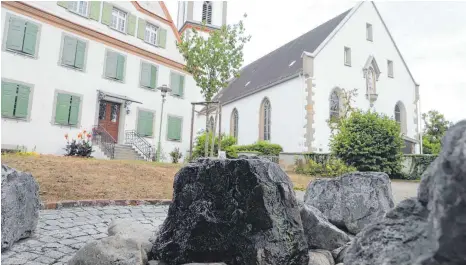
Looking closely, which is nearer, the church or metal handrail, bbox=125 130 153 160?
metal handrail, bbox=125 130 153 160

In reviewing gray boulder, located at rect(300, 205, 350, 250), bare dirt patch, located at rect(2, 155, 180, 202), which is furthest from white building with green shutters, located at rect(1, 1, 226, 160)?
gray boulder, located at rect(300, 205, 350, 250)

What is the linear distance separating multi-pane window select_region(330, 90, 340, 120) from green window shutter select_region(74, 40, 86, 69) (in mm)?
15950

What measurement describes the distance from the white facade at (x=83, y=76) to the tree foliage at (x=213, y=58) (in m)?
4.18

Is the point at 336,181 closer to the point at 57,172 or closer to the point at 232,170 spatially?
the point at 232,170

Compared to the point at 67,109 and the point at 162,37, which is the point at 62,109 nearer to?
the point at 67,109

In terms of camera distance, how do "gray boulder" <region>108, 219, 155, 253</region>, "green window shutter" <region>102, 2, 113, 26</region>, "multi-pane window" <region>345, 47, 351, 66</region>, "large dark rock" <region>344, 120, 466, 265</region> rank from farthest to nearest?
"multi-pane window" <region>345, 47, 351, 66</region> < "green window shutter" <region>102, 2, 113, 26</region> < "gray boulder" <region>108, 219, 155, 253</region> < "large dark rock" <region>344, 120, 466, 265</region>

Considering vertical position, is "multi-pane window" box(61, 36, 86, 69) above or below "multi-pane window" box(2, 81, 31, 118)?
above

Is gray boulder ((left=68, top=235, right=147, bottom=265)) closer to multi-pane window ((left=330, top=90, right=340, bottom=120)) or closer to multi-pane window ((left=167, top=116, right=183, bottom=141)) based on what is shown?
multi-pane window ((left=167, top=116, right=183, bottom=141))

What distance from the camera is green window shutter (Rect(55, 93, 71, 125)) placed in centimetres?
1441

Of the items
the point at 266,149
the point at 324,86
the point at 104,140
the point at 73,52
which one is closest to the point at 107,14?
the point at 73,52

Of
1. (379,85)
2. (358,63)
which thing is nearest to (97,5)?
(358,63)

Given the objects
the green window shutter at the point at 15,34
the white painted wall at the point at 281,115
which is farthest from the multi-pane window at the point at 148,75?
the white painted wall at the point at 281,115

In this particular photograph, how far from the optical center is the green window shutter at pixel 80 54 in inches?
599

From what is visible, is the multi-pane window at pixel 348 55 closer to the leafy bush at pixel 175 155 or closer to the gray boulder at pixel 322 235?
the leafy bush at pixel 175 155
